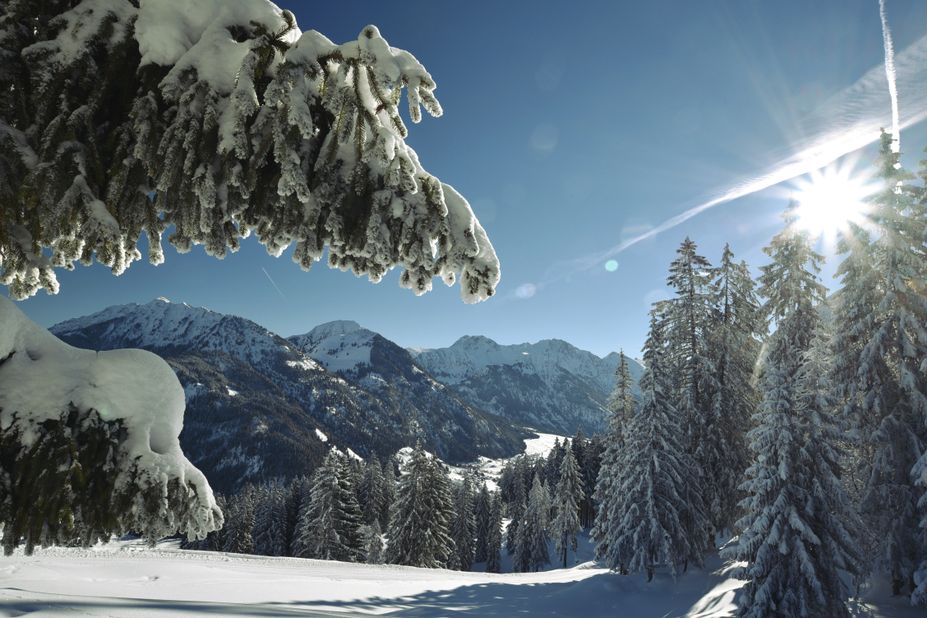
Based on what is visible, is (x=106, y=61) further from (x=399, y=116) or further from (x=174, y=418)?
(x=174, y=418)

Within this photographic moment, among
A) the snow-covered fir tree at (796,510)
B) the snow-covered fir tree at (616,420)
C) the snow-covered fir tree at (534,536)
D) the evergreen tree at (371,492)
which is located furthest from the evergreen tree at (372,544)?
the snow-covered fir tree at (796,510)

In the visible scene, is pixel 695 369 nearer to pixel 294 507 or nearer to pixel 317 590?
pixel 317 590

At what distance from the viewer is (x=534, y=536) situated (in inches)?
2110

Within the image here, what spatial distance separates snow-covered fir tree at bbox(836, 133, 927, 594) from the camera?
14820 millimetres

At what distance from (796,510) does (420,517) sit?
26793 millimetres

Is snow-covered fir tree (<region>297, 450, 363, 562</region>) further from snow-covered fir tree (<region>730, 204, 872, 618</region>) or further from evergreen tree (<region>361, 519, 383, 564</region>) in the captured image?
snow-covered fir tree (<region>730, 204, 872, 618</region>)

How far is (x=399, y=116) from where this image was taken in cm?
318

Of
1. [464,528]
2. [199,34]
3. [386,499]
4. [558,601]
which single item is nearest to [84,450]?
[199,34]

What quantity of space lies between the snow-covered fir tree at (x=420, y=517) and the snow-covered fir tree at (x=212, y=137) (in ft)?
112

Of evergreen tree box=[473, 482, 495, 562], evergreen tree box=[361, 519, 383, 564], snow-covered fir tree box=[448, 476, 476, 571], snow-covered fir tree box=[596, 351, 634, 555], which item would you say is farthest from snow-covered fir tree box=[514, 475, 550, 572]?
snow-covered fir tree box=[596, 351, 634, 555]

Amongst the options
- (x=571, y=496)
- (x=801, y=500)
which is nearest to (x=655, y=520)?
(x=801, y=500)

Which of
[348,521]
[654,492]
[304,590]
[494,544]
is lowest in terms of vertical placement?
[494,544]

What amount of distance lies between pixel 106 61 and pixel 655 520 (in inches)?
882

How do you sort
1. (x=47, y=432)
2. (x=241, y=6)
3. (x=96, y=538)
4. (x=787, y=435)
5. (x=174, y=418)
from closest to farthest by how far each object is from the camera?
(x=47, y=432) → (x=96, y=538) → (x=174, y=418) → (x=241, y=6) → (x=787, y=435)
